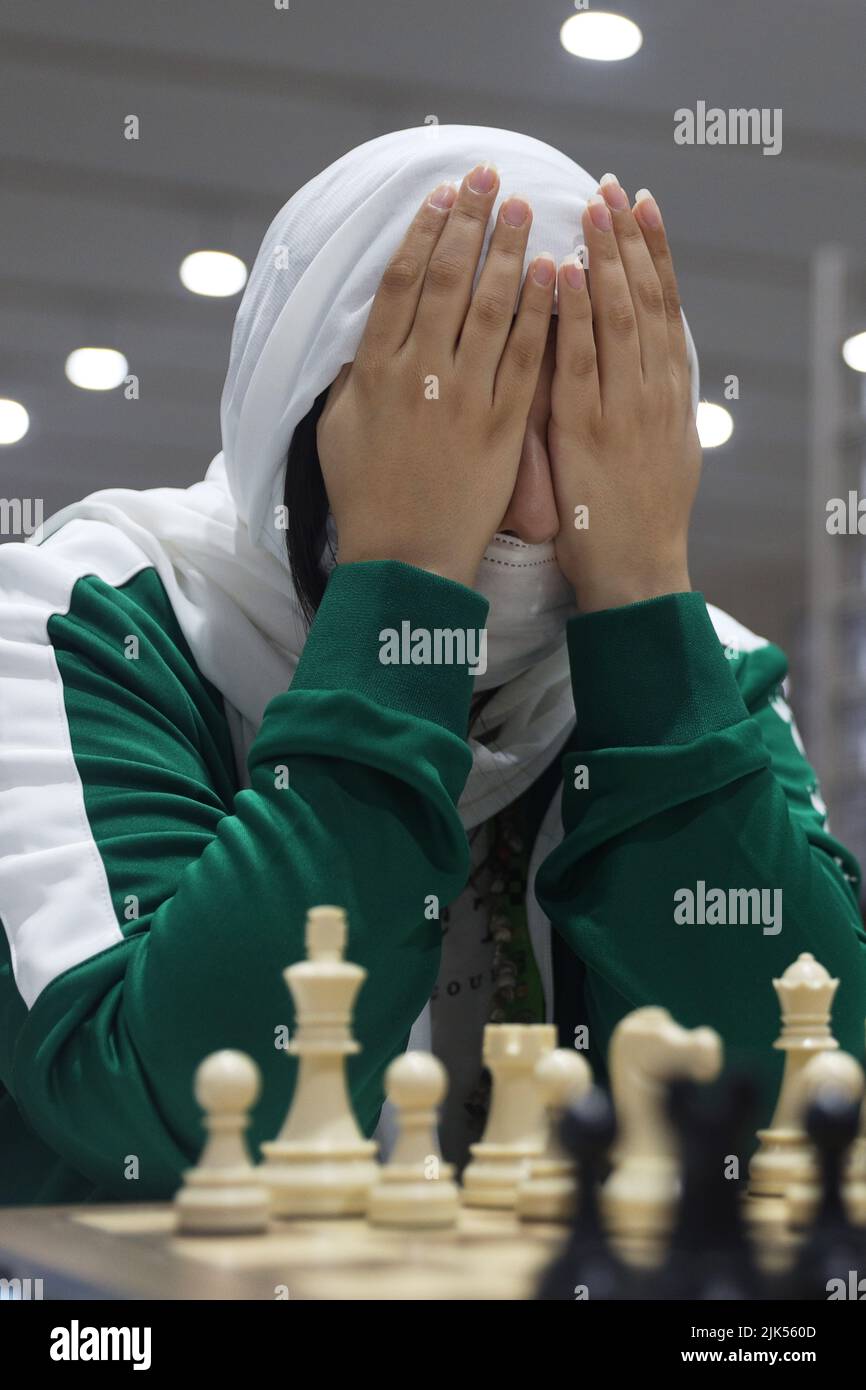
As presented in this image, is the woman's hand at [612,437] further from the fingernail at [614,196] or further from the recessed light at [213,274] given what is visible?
the recessed light at [213,274]

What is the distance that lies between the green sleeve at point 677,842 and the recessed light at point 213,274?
10.9 feet

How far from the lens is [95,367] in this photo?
4457 mm

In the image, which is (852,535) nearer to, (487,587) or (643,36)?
(643,36)

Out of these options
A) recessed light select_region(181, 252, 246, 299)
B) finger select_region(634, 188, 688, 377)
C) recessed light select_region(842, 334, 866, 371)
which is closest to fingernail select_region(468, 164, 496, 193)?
finger select_region(634, 188, 688, 377)

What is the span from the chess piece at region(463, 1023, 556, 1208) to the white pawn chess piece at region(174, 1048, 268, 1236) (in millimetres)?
84

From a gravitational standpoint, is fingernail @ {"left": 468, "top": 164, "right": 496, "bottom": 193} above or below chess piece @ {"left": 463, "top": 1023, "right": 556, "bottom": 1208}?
above

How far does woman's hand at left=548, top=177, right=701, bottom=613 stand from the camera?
0.81 metres

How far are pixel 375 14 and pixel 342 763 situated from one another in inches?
103

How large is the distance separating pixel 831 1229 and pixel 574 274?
0.54 m

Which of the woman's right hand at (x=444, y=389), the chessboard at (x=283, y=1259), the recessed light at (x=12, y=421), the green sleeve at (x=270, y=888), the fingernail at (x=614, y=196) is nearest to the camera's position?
the chessboard at (x=283, y=1259)

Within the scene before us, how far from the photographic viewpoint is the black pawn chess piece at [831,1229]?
0.39 metres

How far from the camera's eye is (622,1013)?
826 millimetres

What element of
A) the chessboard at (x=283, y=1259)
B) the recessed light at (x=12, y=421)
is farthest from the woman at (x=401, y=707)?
the recessed light at (x=12, y=421)

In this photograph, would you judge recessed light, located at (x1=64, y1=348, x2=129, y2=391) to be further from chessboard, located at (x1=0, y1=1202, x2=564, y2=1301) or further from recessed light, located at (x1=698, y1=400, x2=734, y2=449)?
chessboard, located at (x1=0, y1=1202, x2=564, y2=1301)
